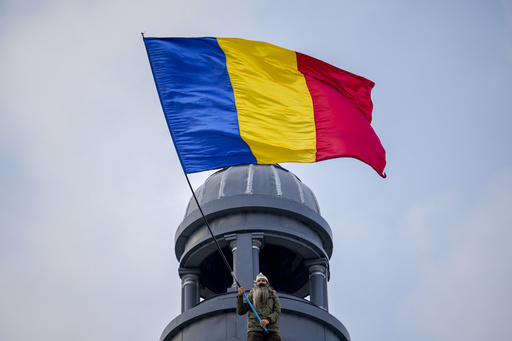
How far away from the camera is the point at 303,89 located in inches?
1475

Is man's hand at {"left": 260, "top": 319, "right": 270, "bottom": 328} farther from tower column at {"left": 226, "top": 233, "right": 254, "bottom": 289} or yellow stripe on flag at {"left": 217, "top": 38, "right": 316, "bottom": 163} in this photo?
tower column at {"left": 226, "top": 233, "right": 254, "bottom": 289}

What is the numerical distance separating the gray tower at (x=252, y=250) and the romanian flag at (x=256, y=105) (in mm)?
5135

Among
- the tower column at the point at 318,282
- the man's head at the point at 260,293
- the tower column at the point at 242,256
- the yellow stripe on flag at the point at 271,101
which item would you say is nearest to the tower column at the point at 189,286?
the tower column at the point at 242,256

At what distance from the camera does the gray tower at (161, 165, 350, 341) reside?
37.3 metres

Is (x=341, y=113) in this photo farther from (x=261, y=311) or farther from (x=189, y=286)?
(x=261, y=311)

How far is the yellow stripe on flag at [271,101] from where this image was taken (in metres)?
34.5

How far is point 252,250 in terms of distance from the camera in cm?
3931

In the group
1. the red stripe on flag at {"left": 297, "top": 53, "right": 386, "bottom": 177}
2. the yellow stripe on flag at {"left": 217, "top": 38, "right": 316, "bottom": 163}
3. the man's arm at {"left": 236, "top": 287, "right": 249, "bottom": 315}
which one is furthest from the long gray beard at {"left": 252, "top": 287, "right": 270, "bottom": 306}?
the red stripe on flag at {"left": 297, "top": 53, "right": 386, "bottom": 177}

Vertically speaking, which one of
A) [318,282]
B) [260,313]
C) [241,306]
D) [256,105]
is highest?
[256,105]

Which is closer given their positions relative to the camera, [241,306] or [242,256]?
[241,306]

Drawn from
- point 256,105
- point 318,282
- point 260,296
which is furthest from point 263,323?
point 318,282

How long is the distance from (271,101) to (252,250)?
20.1 ft

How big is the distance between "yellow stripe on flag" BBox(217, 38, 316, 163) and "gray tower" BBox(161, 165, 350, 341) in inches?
204

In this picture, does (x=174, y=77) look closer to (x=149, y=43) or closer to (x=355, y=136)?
(x=149, y=43)
